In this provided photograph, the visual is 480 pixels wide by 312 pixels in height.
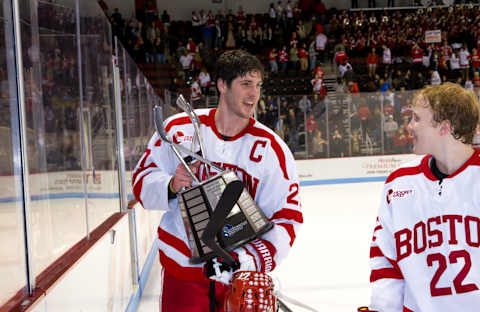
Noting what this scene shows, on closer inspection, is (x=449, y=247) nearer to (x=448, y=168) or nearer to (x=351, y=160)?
(x=448, y=168)

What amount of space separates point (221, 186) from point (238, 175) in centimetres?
24

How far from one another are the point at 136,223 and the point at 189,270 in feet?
7.12

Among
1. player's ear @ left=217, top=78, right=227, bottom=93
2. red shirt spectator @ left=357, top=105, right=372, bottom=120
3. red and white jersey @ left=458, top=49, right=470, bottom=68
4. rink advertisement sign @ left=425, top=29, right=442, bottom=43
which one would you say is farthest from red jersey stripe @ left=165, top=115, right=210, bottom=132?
rink advertisement sign @ left=425, top=29, right=442, bottom=43

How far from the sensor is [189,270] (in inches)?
68.4

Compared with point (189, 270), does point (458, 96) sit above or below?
above

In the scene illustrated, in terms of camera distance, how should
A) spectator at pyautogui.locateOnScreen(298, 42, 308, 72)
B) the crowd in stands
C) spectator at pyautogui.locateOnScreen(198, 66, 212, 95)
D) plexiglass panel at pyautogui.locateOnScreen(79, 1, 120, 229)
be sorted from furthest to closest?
1. spectator at pyautogui.locateOnScreen(298, 42, 308, 72)
2. the crowd in stands
3. spectator at pyautogui.locateOnScreen(198, 66, 212, 95)
4. plexiglass panel at pyautogui.locateOnScreen(79, 1, 120, 229)

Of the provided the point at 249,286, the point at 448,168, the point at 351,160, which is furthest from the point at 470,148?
the point at 351,160

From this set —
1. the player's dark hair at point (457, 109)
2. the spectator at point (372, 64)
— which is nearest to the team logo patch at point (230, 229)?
the player's dark hair at point (457, 109)

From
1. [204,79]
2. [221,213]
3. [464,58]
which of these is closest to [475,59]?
[464,58]

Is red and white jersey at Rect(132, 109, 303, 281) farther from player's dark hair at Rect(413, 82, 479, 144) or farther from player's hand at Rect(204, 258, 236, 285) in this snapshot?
player's dark hair at Rect(413, 82, 479, 144)

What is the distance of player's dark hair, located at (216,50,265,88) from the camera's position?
1.75 m

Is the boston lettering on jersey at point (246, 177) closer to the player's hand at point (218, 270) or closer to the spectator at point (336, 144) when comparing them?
the player's hand at point (218, 270)

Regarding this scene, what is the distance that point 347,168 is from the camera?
9.81m

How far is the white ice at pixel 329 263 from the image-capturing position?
134 inches
